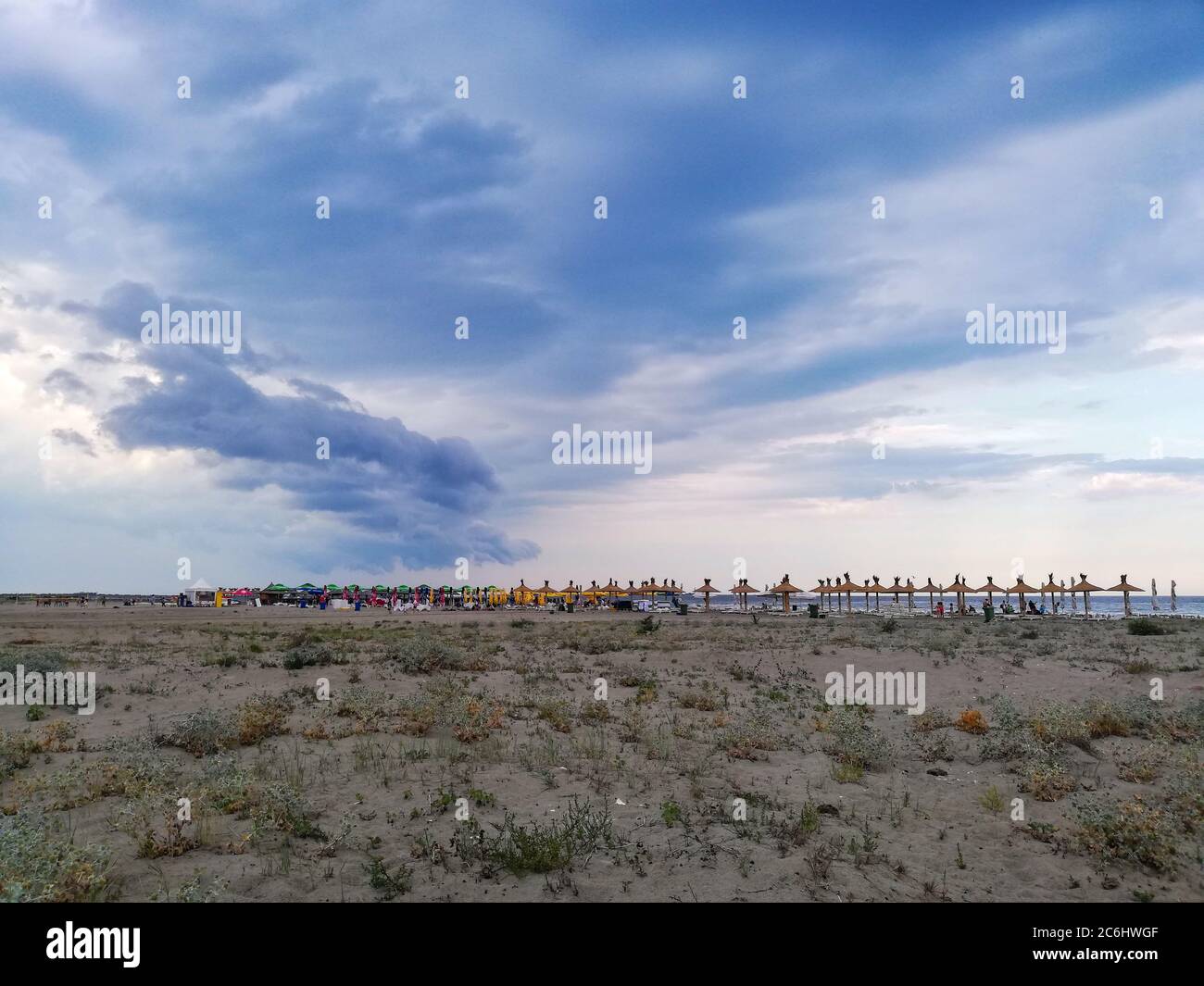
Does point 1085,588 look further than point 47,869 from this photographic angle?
Yes

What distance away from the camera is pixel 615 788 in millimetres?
9758

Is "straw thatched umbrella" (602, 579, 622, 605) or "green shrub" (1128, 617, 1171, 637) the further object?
"straw thatched umbrella" (602, 579, 622, 605)

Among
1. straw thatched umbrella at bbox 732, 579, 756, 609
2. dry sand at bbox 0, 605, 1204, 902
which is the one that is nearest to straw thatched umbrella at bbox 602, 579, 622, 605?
straw thatched umbrella at bbox 732, 579, 756, 609

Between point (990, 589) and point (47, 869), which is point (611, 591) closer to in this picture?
point (990, 589)

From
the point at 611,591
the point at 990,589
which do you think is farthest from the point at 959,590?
the point at 611,591

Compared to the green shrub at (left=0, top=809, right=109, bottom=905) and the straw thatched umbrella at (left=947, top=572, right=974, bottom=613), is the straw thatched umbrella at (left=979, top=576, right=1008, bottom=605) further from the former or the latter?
the green shrub at (left=0, top=809, right=109, bottom=905)

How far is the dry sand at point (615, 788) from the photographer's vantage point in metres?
6.98

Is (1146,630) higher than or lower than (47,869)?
lower

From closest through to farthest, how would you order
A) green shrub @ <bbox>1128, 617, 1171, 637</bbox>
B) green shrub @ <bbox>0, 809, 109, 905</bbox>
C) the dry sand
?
1. green shrub @ <bbox>0, 809, 109, 905</bbox>
2. the dry sand
3. green shrub @ <bbox>1128, 617, 1171, 637</bbox>

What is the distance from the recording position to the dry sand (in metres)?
6.98

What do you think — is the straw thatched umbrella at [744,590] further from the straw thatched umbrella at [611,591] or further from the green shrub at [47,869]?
the green shrub at [47,869]

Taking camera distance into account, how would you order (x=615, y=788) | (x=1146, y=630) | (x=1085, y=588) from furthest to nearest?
(x=1085, y=588) → (x=1146, y=630) → (x=615, y=788)
